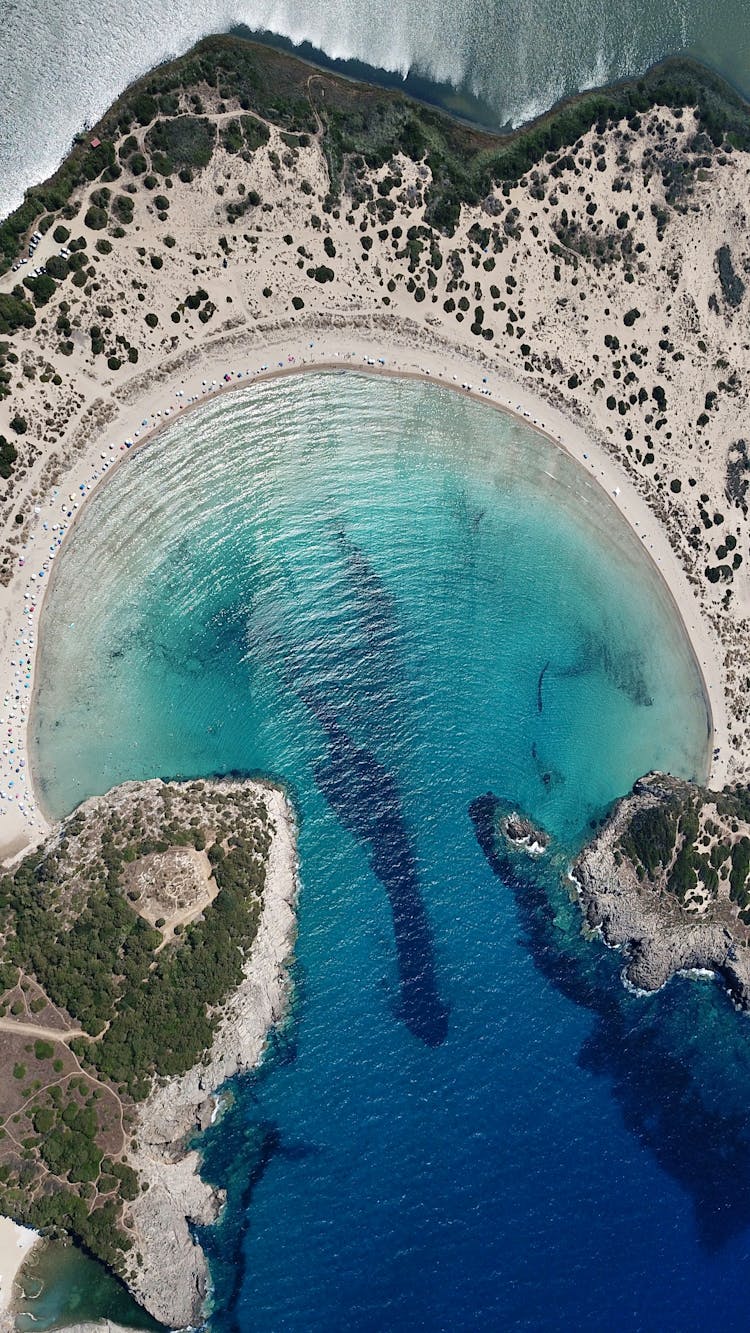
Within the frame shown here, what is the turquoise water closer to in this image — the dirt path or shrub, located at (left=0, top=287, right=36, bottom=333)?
shrub, located at (left=0, top=287, right=36, bottom=333)

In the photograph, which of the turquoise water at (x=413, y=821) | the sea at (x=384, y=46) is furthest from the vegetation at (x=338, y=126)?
the turquoise water at (x=413, y=821)

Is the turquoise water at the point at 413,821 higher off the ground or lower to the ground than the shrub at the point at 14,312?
lower

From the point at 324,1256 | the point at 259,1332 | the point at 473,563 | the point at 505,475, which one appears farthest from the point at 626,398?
the point at 259,1332

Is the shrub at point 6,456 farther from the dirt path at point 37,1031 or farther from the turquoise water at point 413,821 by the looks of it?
the dirt path at point 37,1031

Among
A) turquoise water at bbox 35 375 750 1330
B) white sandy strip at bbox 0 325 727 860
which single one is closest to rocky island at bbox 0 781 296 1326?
turquoise water at bbox 35 375 750 1330

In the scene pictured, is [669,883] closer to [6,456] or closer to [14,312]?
[6,456]

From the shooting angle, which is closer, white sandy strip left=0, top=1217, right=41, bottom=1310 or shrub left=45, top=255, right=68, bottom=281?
white sandy strip left=0, top=1217, right=41, bottom=1310

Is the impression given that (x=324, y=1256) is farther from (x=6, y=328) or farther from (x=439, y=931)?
(x=6, y=328)
